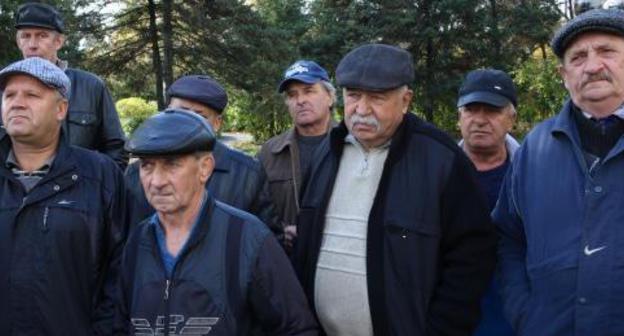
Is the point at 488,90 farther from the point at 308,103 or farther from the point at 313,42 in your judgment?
the point at 313,42

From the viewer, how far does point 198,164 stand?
8.33 ft

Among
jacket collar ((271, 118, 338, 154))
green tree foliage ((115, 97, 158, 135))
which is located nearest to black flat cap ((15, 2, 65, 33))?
jacket collar ((271, 118, 338, 154))

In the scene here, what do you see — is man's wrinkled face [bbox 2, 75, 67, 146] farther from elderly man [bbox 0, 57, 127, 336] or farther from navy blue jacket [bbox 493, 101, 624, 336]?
navy blue jacket [bbox 493, 101, 624, 336]

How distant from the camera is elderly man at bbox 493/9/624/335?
2.37m

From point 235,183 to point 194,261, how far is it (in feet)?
3.16

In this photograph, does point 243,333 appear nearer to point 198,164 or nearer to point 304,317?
point 304,317

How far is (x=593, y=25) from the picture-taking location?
2512 mm

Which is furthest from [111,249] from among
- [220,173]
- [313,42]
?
[313,42]

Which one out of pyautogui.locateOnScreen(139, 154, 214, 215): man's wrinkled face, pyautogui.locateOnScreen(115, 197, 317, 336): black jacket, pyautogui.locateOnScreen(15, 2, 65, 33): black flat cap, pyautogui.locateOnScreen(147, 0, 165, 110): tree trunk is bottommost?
pyautogui.locateOnScreen(115, 197, 317, 336): black jacket

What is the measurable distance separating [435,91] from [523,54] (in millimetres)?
4721

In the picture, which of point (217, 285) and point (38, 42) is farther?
point (38, 42)

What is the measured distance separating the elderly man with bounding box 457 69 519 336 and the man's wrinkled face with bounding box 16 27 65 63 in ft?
9.59

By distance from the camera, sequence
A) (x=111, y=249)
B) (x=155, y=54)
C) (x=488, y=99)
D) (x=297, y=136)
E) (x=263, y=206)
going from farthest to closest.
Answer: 1. (x=155, y=54)
2. (x=297, y=136)
3. (x=488, y=99)
4. (x=263, y=206)
5. (x=111, y=249)

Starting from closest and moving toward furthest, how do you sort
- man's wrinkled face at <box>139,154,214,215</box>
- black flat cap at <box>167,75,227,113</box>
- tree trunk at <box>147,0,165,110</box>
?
man's wrinkled face at <box>139,154,214,215</box> → black flat cap at <box>167,75,227,113</box> → tree trunk at <box>147,0,165,110</box>
